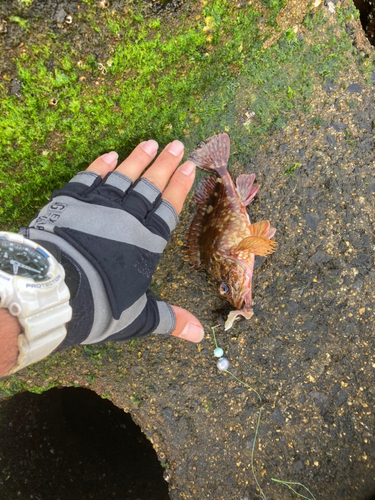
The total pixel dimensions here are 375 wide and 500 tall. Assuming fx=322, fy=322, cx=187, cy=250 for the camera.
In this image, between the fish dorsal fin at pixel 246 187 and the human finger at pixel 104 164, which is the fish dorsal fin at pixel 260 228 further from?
the human finger at pixel 104 164

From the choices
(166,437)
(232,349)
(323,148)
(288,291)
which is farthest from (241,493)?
(323,148)

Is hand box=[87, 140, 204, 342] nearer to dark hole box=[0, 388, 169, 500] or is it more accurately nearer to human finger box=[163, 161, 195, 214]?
human finger box=[163, 161, 195, 214]

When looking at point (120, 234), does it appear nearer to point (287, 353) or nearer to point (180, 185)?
point (180, 185)

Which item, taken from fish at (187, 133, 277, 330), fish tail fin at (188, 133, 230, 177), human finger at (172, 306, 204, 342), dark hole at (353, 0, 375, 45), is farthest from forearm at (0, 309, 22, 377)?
dark hole at (353, 0, 375, 45)

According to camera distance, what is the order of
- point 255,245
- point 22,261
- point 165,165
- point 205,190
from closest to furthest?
point 22,261, point 255,245, point 165,165, point 205,190

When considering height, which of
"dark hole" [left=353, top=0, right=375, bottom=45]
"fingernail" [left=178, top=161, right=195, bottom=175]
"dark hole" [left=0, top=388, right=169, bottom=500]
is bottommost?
"dark hole" [left=0, top=388, right=169, bottom=500]

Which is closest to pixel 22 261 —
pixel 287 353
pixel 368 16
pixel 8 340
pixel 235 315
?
pixel 8 340

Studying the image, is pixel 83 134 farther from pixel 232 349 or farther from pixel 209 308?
pixel 232 349
